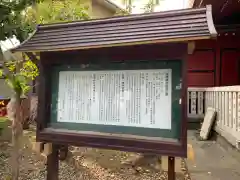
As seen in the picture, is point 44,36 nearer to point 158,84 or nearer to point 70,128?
point 70,128

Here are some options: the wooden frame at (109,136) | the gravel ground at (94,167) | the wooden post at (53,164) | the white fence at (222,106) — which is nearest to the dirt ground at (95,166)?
the gravel ground at (94,167)

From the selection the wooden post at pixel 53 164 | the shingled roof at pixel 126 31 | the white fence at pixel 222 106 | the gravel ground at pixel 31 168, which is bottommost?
the gravel ground at pixel 31 168

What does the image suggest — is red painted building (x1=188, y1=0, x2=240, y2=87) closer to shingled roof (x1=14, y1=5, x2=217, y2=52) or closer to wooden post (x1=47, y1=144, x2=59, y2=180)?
shingled roof (x1=14, y1=5, x2=217, y2=52)

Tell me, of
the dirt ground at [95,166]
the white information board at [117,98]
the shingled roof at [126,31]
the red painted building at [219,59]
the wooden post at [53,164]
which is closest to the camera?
the shingled roof at [126,31]

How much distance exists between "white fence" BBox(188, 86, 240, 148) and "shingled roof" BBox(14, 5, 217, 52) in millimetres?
3010

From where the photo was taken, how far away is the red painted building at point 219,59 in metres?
8.19

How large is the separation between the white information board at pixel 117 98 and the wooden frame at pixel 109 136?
159 millimetres

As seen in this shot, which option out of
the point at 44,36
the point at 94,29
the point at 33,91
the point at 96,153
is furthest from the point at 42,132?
the point at 33,91

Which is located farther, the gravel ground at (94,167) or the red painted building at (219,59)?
the red painted building at (219,59)

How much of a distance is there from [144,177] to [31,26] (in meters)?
3.85

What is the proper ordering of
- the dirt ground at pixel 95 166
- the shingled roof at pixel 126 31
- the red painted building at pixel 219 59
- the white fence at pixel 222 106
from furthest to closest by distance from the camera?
the red painted building at pixel 219 59 < the white fence at pixel 222 106 < the dirt ground at pixel 95 166 < the shingled roof at pixel 126 31

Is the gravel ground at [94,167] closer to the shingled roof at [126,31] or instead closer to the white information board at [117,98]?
the white information board at [117,98]

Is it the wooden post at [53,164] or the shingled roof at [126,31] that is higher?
the shingled roof at [126,31]

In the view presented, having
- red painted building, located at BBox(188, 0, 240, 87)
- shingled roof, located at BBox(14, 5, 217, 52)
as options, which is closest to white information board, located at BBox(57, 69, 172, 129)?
shingled roof, located at BBox(14, 5, 217, 52)
